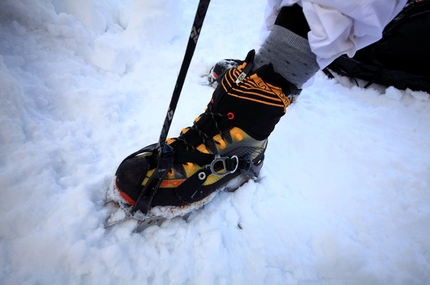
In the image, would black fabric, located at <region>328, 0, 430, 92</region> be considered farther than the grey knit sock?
Yes

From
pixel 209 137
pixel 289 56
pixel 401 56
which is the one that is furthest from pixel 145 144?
pixel 401 56

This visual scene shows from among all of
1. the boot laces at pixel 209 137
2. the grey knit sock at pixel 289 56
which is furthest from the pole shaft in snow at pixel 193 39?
the grey knit sock at pixel 289 56

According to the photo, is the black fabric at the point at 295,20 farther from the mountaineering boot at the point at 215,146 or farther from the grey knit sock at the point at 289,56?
the mountaineering boot at the point at 215,146

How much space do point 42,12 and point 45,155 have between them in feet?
4.31

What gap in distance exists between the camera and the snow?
0.75 metres

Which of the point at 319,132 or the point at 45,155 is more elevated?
the point at 45,155

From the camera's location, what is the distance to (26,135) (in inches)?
37.8

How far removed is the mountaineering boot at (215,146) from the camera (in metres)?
0.79

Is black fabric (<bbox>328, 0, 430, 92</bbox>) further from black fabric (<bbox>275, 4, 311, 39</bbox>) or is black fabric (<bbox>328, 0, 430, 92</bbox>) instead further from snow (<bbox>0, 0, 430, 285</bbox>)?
black fabric (<bbox>275, 4, 311, 39</bbox>)

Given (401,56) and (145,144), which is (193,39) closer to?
(145,144)

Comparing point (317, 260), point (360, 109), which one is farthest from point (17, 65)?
point (360, 109)

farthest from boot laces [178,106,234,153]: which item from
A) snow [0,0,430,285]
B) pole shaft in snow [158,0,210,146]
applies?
snow [0,0,430,285]

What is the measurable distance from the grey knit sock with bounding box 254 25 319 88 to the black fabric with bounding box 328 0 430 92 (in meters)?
2.03

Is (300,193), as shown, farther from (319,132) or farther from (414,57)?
(414,57)
